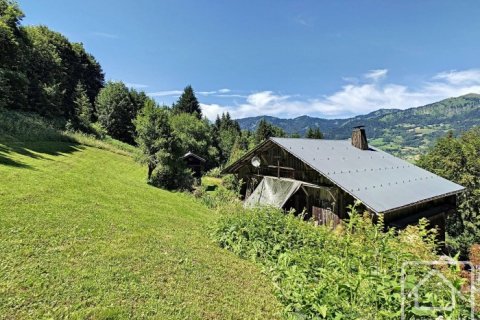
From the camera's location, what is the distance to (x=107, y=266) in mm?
6234

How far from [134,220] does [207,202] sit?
898 centimetres

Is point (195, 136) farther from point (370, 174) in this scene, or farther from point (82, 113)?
point (370, 174)

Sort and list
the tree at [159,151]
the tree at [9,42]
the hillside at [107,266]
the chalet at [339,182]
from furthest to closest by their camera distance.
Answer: the tree at [9,42], the tree at [159,151], the chalet at [339,182], the hillside at [107,266]

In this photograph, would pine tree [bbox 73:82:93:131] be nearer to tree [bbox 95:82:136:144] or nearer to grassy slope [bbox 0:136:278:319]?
tree [bbox 95:82:136:144]

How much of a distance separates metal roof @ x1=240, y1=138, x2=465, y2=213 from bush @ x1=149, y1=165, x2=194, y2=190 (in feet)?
33.4

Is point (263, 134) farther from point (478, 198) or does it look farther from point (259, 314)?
point (259, 314)

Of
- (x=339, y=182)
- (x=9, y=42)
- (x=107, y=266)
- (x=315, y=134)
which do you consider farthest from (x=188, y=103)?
(x=107, y=266)

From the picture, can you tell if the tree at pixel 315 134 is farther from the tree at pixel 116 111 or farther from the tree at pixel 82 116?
the tree at pixel 82 116

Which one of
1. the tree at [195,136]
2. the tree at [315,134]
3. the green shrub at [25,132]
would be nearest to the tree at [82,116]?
the tree at [195,136]

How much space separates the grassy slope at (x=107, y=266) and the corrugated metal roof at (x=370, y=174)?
811 centimetres

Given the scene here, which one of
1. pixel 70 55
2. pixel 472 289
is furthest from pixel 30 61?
pixel 472 289

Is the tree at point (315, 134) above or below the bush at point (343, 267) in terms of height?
above

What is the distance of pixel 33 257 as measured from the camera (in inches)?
235

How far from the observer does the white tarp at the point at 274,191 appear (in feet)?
55.9
